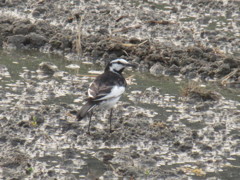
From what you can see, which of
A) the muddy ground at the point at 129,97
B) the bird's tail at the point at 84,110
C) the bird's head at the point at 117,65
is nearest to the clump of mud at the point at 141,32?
the muddy ground at the point at 129,97

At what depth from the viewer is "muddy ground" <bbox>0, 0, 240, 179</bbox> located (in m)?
9.02

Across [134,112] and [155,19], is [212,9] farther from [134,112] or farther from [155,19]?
[134,112]

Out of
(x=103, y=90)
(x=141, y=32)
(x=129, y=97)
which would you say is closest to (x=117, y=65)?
(x=129, y=97)

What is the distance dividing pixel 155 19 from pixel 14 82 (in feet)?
19.0

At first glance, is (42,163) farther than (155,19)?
No

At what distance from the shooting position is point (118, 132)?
399 inches

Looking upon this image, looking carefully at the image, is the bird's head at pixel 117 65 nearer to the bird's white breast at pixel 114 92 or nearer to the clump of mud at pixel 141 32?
the bird's white breast at pixel 114 92

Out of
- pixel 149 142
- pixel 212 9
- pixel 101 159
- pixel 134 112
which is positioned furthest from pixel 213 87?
pixel 212 9

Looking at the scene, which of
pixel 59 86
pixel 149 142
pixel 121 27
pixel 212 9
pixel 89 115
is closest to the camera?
pixel 149 142

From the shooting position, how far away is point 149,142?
9.85 m

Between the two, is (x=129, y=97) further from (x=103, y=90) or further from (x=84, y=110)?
(x=84, y=110)

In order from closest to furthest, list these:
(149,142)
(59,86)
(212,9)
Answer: (149,142)
(59,86)
(212,9)

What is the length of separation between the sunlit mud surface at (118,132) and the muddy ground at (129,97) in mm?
18

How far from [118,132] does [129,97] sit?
2.01m
